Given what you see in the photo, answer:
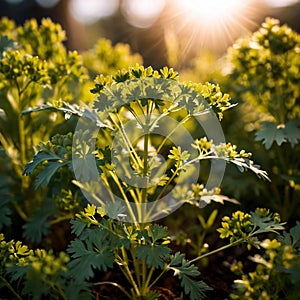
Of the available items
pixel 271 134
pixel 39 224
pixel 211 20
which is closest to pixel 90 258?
pixel 39 224

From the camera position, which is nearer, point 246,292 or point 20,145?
point 246,292

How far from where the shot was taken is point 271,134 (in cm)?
200

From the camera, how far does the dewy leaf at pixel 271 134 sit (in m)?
1.95

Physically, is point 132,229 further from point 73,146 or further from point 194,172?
point 194,172

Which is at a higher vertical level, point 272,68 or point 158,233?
point 272,68

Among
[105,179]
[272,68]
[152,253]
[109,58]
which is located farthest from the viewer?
[109,58]

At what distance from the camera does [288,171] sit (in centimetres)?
219

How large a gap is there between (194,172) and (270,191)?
610 mm

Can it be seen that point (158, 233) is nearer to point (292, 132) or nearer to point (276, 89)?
point (292, 132)

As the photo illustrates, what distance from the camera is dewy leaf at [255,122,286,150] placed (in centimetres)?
195

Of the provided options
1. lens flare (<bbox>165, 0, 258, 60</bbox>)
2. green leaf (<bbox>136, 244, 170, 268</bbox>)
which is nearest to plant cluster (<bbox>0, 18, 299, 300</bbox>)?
green leaf (<bbox>136, 244, 170, 268</bbox>)

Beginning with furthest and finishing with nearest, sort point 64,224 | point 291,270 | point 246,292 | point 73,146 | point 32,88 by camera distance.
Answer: point 64,224, point 32,88, point 73,146, point 246,292, point 291,270

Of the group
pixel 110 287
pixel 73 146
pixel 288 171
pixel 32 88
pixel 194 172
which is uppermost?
pixel 32 88

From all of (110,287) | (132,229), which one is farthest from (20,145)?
(132,229)
